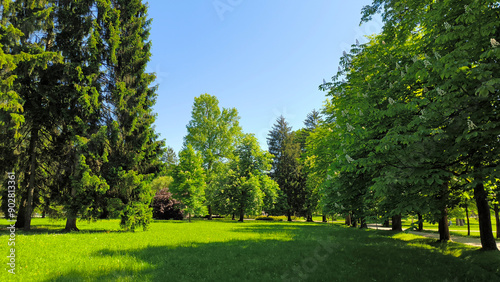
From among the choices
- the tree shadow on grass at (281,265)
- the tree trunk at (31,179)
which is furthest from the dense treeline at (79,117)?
the tree shadow on grass at (281,265)

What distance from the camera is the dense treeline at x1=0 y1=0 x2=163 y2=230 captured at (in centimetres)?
1530

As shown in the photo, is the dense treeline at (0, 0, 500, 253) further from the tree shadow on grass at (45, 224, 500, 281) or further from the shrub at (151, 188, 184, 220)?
the shrub at (151, 188, 184, 220)

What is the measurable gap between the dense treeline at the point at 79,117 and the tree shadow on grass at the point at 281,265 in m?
7.65

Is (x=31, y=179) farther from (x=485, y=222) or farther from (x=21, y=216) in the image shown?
(x=485, y=222)

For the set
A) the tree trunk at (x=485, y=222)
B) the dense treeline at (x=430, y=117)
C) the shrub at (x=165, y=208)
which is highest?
the dense treeline at (x=430, y=117)

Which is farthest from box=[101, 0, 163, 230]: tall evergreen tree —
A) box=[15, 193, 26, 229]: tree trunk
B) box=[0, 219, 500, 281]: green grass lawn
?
box=[15, 193, 26, 229]: tree trunk

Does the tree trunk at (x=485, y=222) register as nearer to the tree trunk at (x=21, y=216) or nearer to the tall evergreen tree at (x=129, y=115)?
the tall evergreen tree at (x=129, y=115)

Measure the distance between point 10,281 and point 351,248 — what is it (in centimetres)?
1162

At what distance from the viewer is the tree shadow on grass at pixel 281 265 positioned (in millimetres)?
7023

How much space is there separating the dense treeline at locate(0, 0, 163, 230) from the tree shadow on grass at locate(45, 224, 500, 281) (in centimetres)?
765

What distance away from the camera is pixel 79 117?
15.7 metres

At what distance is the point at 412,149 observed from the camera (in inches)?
259

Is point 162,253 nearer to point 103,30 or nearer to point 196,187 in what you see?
point 103,30

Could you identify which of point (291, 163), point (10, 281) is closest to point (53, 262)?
point (10, 281)
